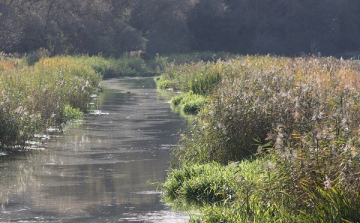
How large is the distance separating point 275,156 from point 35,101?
1248cm

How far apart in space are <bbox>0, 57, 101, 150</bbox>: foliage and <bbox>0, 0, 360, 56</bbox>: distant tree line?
35.3m

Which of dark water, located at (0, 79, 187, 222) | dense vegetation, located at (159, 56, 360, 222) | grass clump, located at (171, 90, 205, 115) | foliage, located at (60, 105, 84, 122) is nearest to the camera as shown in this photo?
dense vegetation, located at (159, 56, 360, 222)

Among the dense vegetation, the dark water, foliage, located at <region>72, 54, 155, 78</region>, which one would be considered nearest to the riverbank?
the dark water

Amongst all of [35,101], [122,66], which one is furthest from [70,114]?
[122,66]

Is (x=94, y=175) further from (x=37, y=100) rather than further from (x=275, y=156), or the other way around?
(x=37, y=100)

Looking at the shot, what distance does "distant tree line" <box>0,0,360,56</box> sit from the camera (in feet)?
218

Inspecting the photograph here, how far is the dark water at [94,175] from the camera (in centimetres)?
1052

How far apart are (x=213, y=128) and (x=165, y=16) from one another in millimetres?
63608

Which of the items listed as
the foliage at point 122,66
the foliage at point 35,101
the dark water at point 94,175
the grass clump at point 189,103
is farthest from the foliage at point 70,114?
the foliage at point 122,66

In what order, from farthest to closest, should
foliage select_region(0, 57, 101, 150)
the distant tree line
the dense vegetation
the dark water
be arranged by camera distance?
the distant tree line < foliage select_region(0, 57, 101, 150) < the dark water < the dense vegetation

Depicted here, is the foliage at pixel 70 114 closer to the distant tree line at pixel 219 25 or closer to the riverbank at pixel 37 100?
the riverbank at pixel 37 100

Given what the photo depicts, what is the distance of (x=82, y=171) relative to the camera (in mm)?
14023

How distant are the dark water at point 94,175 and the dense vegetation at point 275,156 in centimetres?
75

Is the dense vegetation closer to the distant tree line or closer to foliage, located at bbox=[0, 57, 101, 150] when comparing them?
foliage, located at bbox=[0, 57, 101, 150]
